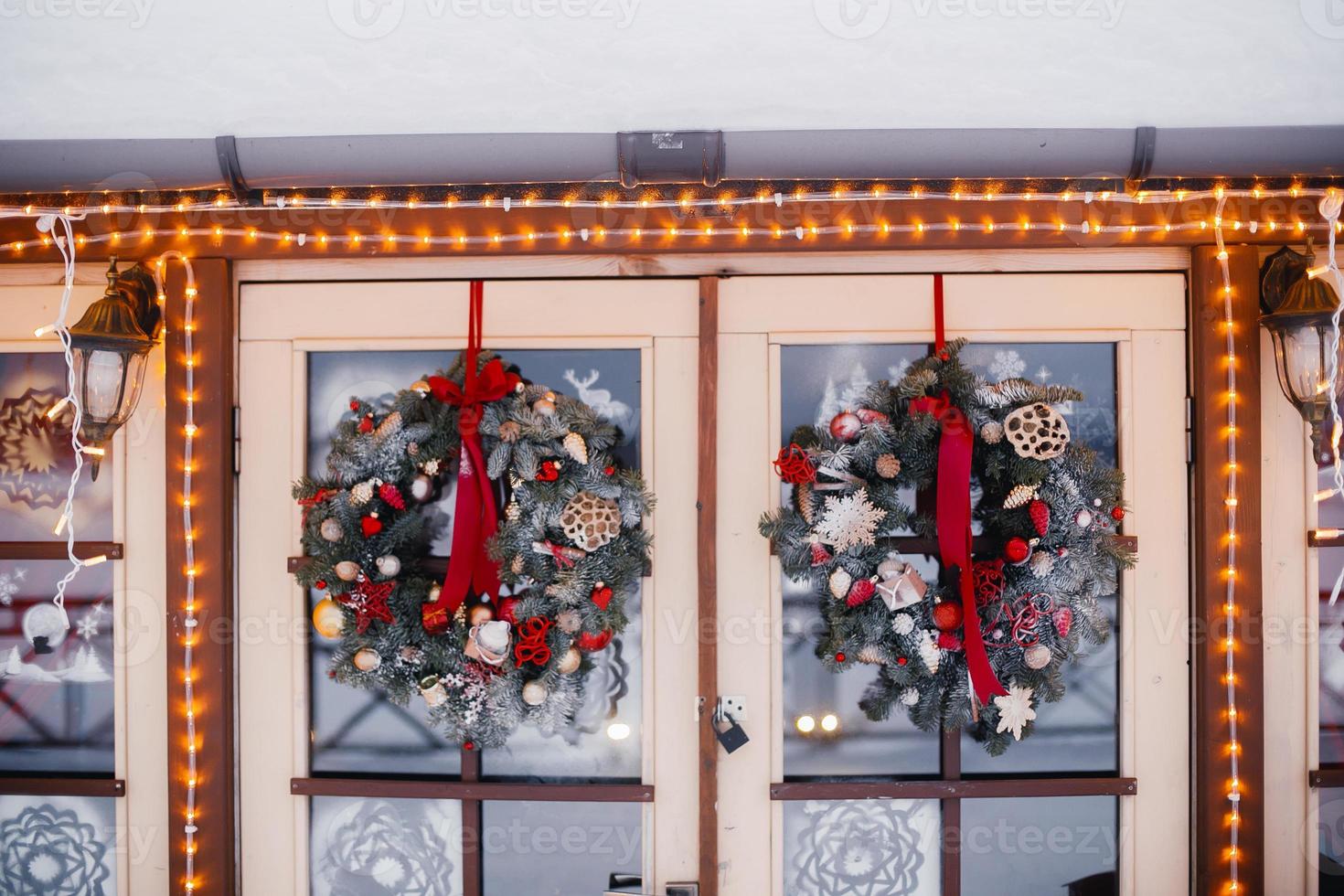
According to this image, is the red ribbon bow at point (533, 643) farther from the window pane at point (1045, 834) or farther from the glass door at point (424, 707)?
the window pane at point (1045, 834)

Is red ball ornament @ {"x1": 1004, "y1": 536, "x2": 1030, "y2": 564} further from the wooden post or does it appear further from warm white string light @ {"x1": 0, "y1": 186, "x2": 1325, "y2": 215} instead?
the wooden post

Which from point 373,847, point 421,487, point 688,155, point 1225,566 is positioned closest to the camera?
point 688,155

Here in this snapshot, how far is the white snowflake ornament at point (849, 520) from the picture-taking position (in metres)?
1.94

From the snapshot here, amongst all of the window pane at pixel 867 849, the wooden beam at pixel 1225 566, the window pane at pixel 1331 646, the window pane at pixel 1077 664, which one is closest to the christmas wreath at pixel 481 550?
the window pane at pixel 867 849

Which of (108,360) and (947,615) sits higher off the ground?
(108,360)

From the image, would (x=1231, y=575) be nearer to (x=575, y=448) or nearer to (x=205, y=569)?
(x=575, y=448)

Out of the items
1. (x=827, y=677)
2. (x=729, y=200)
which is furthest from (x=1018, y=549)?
(x=729, y=200)

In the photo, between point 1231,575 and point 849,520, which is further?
point 1231,575

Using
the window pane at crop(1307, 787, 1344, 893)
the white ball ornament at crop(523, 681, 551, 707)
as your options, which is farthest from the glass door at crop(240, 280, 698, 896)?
the window pane at crop(1307, 787, 1344, 893)

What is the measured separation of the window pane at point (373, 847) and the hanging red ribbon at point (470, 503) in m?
0.63

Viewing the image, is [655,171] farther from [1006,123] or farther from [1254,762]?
[1254,762]

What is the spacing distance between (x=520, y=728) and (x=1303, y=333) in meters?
2.34

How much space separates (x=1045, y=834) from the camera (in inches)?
86.0

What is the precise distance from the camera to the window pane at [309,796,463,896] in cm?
221
